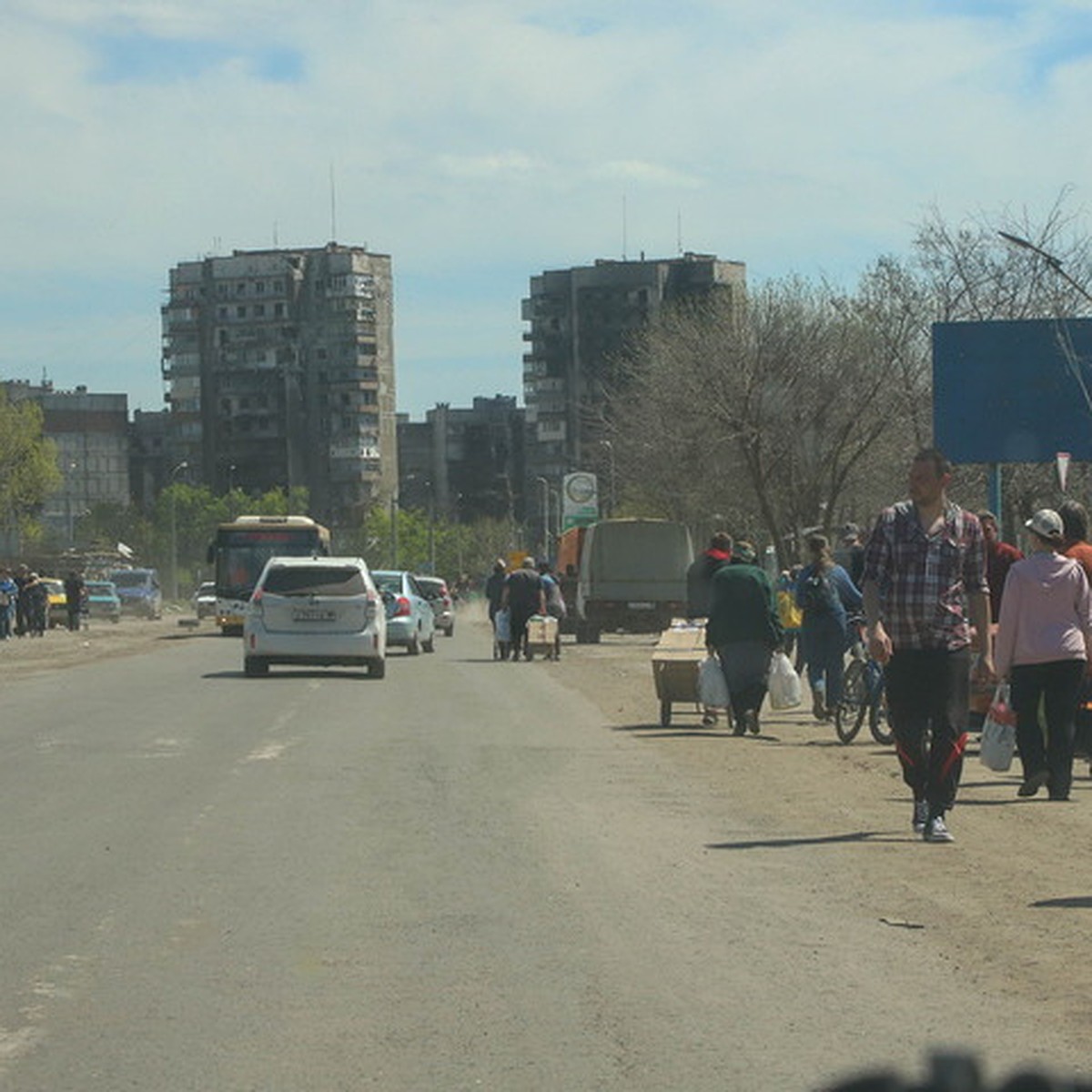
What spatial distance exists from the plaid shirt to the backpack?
9.01 m

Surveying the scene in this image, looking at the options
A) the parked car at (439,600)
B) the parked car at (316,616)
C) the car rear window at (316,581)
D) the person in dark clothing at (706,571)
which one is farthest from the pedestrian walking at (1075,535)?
the parked car at (439,600)

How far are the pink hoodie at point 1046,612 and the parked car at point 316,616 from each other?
759 inches

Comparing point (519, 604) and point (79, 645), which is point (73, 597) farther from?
point (519, 604)

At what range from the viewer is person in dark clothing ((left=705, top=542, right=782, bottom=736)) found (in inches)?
820

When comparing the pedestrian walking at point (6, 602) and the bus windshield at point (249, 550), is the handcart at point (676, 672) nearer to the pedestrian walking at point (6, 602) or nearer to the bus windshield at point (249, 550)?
the bus windshield at point (249, 550)

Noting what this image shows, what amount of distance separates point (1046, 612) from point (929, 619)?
2111 millimetres

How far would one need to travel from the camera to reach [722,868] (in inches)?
452

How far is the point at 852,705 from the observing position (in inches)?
804

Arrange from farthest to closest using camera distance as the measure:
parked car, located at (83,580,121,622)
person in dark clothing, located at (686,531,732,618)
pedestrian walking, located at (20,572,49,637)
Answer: parked car, located at (83,580,121,622)
pedestrian walking, located at (20,572,49,637)
person in dark clothing, located at (686,531,732,618)

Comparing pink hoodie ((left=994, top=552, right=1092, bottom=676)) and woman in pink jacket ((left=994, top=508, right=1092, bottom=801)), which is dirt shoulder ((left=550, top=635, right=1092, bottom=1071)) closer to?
woman in pink jacket ((left=994, top=508, right=1092, bottom=801))

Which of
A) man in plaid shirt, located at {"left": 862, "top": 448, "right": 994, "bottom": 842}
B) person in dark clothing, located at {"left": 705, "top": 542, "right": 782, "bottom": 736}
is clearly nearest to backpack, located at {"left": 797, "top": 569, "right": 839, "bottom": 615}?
person in dark clothing, located at {"left": 705, "top": 542, "right": 782, "bottom": 736}

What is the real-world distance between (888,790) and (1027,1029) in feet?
28.3

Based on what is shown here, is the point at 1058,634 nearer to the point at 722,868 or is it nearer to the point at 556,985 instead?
the point at 722,868

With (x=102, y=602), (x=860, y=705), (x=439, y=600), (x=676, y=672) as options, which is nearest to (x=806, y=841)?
(x=860, y=705)
